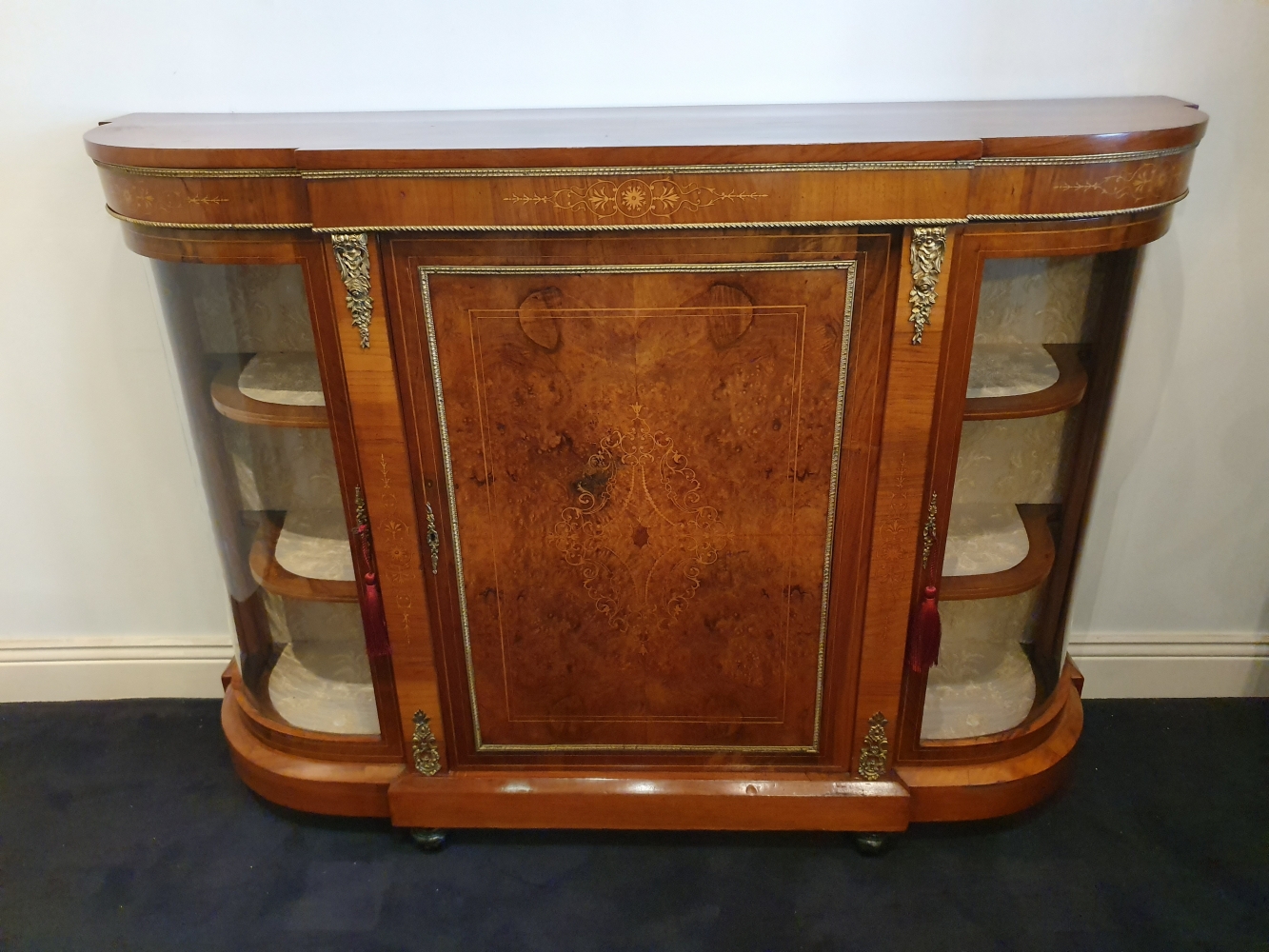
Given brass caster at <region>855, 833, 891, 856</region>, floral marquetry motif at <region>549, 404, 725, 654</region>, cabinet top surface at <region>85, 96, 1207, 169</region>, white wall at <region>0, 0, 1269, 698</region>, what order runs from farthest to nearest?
1. brass caster at <region>855, 833, 891, 856</region>
2. white wall at <region>0, 0, 1269, 698</region>
3. floral marquetry motif at <region>549, 404, 725, 654</region>
4. cabinet top surface at <region>85, 96, 1207, 169</region>

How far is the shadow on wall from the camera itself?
4.98 feet

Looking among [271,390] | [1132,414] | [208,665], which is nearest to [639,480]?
[271,390]

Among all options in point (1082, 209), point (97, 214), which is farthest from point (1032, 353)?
point (97, 214)

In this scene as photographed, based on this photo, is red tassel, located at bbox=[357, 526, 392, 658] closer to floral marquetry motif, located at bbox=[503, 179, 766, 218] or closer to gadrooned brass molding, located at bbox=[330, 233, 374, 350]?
gadrooned brass molding, located at bbox=[330, 233, 374, 350]

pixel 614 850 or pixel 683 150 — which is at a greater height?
pixel 683 150

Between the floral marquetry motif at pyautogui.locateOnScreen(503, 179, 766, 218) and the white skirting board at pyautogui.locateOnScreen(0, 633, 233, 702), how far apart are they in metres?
1.21

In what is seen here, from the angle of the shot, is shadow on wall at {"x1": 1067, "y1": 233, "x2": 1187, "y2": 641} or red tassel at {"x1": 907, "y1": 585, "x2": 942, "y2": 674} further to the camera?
shadow on wall at {"x1": 1067, "y1": 233, "x2": 1187, "y2": 641}

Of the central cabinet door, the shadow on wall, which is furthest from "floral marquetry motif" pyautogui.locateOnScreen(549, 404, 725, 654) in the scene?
the shadow on wall

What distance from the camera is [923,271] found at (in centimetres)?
113

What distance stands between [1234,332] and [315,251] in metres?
1.44

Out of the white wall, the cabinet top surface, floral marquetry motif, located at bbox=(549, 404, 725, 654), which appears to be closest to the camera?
the cabinet top surface

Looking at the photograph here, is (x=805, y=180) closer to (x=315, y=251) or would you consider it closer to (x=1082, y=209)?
(x=1082, y=209)

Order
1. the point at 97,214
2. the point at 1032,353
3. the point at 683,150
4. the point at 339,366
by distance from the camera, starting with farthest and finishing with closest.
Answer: the point at 97,214
the point at 1032,353
the point at 339,366
the point at 683,150

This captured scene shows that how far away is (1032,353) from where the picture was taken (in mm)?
1351
